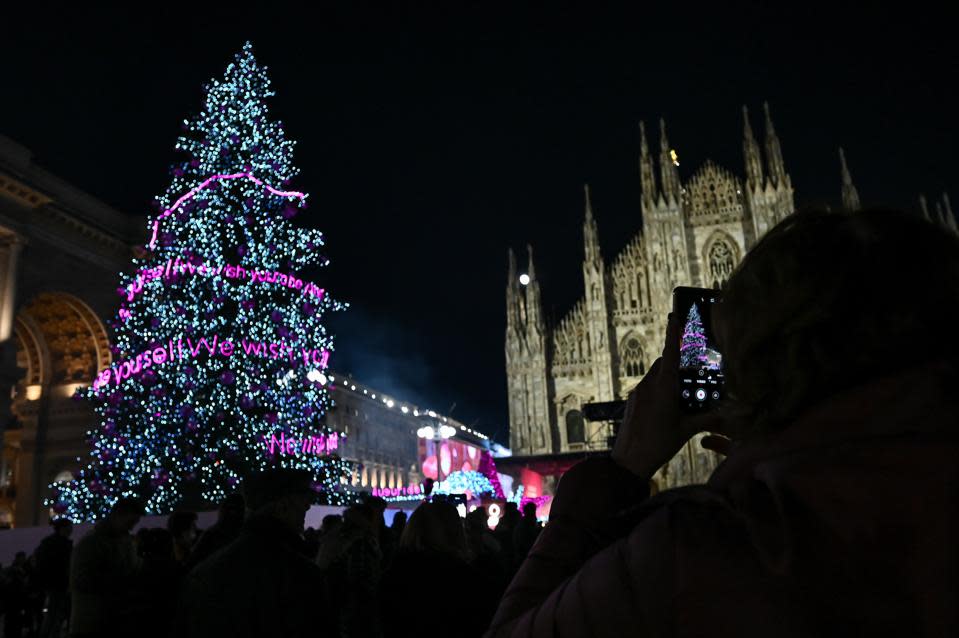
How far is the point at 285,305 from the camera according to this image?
615 inches

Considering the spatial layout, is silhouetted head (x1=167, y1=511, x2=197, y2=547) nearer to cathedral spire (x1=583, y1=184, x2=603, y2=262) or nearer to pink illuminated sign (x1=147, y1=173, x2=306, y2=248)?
pink illuminated sign (x1=147, y1=173, x2=306, y2=248)

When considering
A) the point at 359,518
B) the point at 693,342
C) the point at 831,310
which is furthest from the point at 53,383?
the point at 831,310

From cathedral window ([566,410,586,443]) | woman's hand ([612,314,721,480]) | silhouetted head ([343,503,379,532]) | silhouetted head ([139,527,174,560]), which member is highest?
cathedral window ([566,410,586,443])

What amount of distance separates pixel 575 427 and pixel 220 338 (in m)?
23.6

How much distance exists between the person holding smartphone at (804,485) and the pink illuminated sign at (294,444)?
14208 mm

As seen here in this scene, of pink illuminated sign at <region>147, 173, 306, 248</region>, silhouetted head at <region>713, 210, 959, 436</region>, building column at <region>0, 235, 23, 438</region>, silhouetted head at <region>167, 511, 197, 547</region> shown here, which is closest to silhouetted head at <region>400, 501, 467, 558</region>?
silhouetted head at <region>713, 210, 959, 436</region>

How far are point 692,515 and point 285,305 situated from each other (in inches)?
612

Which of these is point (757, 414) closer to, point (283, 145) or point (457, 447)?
point (283, 145)

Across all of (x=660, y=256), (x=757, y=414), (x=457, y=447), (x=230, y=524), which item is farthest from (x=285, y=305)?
(x=660, y=256)

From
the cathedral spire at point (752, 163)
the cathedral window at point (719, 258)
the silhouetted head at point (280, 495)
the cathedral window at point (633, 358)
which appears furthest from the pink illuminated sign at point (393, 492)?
the cathedral spire at point (752, 163)

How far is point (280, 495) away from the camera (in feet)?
10.4

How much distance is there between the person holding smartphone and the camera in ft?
2.41

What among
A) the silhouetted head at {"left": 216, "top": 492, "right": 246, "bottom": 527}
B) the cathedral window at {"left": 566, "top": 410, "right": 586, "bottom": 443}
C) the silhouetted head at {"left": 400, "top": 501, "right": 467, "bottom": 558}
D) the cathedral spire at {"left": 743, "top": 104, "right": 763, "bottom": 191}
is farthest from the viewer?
the cathedral spire at {"left": 743, "top": 104, "right": 763, "bottom": 191}

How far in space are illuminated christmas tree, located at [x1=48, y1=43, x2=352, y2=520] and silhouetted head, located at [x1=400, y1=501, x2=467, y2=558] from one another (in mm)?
10874
